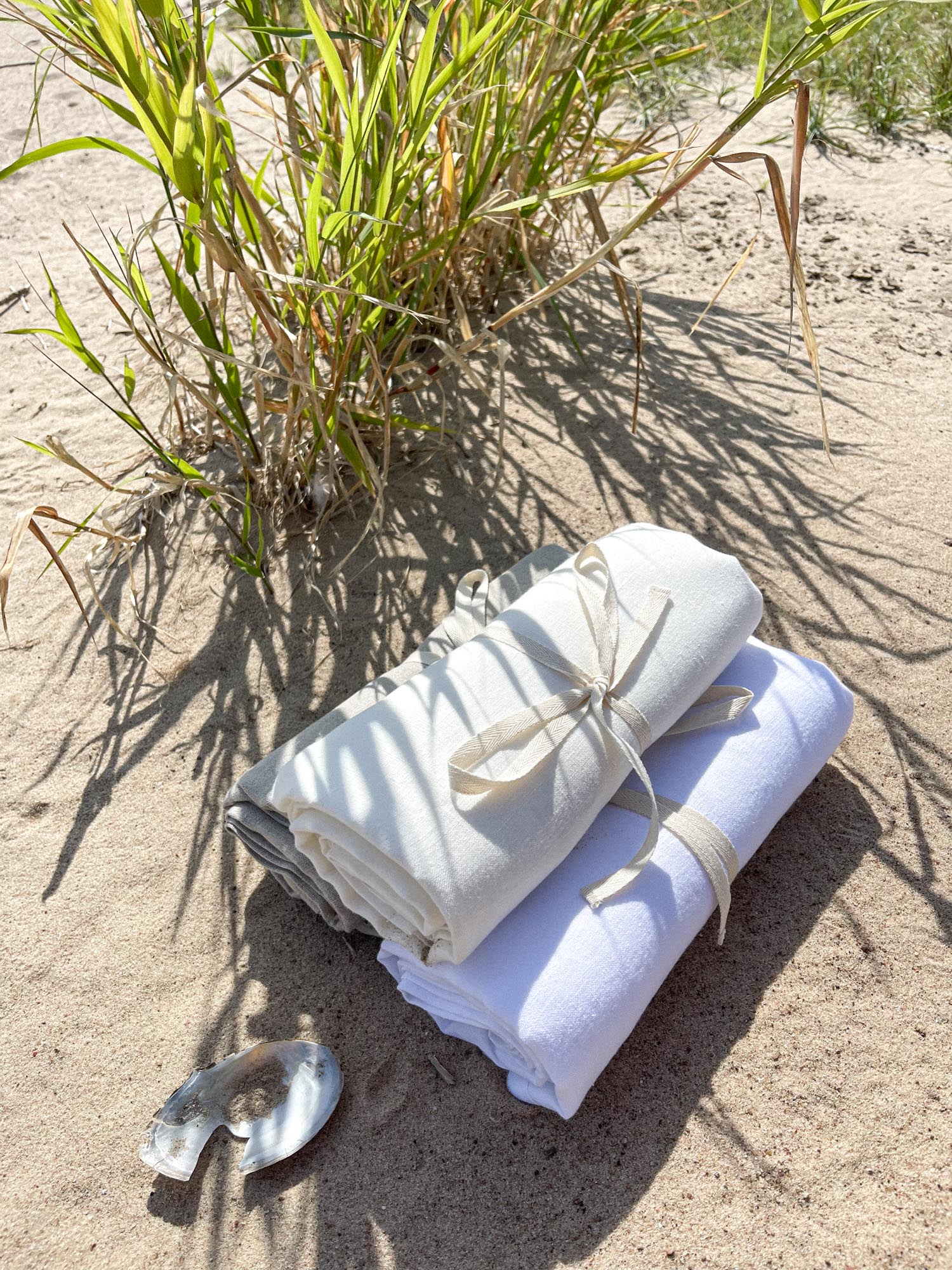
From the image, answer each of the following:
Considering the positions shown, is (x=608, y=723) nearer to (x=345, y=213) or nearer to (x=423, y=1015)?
(x=423, y=1015)

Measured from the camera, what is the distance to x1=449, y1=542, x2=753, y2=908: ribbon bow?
120 cm

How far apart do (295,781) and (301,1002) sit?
0.32m

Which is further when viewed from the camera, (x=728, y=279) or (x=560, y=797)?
(x=728, y=279)

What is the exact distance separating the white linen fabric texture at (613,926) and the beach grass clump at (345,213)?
1.75 ft

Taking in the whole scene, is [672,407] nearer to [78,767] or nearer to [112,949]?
[78,767]

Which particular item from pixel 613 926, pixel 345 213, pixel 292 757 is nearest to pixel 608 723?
pixel 613 926

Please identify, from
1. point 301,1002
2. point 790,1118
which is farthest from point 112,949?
point 790,1118

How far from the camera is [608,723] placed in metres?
1.27

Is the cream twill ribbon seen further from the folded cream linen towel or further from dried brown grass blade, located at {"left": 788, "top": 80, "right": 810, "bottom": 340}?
dried brown grass blade, located at {"left": 788, "top": 80, "right": 810, "bottom": 340}

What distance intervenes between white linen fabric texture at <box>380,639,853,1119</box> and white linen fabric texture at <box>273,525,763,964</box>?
39mm

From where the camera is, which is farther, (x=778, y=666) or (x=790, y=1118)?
(x=778, y=666)

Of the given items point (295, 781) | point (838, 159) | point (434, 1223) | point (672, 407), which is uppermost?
point (838, 159)

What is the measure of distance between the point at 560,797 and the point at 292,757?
383 millimetres

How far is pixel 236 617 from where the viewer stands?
183 cm
